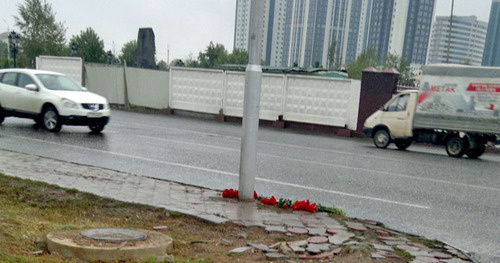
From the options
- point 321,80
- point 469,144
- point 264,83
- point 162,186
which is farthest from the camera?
point 264,83

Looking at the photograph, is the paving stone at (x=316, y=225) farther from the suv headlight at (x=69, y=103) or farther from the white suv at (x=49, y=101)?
the suv headlight at (x=69, y=103)

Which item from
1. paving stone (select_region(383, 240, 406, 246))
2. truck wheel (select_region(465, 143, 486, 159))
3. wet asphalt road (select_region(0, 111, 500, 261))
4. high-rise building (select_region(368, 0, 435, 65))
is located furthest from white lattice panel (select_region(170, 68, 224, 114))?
high-rise building (select_region(368, 0, 435, 65))

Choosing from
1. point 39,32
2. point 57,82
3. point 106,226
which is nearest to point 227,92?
point 57,82

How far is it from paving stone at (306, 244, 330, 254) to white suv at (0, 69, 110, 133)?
31.7ft

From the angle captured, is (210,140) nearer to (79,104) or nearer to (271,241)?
(79,104)

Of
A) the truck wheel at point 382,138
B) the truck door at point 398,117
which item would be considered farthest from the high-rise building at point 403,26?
the truck wheel at point 382,138

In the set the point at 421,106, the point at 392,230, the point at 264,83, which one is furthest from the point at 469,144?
the point at 392,230

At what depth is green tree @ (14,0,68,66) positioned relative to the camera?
52.6 meters

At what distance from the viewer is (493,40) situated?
15088 centimetres

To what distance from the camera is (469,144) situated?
14.1 metres

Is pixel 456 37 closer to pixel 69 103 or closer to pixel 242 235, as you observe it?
pixel 69 103

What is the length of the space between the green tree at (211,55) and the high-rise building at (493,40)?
93.8 m

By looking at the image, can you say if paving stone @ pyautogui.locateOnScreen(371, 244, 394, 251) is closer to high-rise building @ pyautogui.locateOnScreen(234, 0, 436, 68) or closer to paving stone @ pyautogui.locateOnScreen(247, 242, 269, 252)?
paving stone @ pyautogui.locateOnScreen(247, 242, 269, 252)

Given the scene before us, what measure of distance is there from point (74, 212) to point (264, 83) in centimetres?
1560
